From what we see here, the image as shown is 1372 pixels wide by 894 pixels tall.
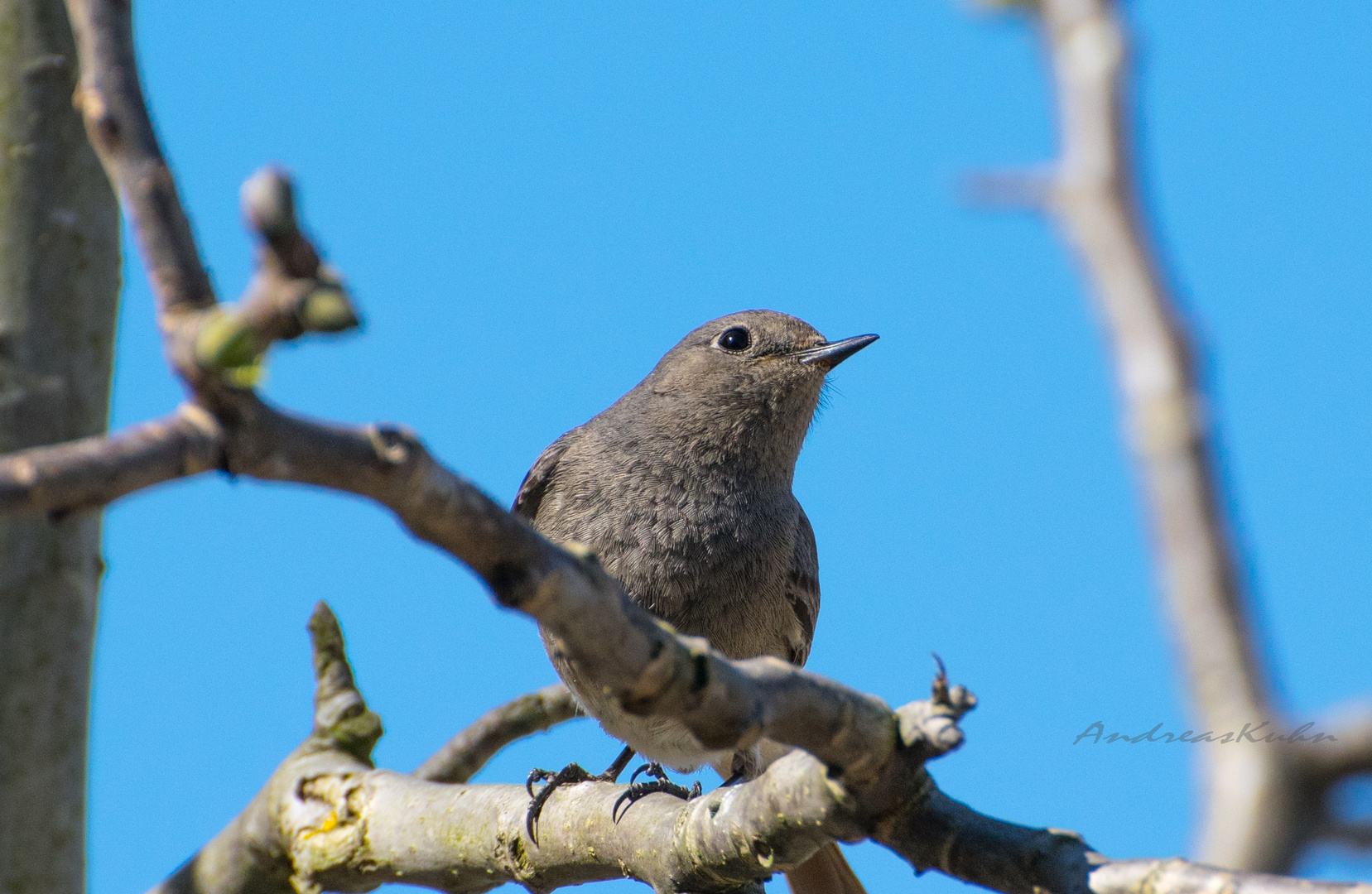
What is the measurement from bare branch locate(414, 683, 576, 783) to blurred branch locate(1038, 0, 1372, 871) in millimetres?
4455

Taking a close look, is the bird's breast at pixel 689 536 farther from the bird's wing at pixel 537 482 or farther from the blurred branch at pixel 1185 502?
the blurred branch at pixel 1185 502

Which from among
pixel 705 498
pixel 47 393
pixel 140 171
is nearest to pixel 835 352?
pixel 705 498

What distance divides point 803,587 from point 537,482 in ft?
4.60

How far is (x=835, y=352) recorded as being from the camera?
22.4 feet

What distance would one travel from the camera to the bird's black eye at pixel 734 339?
7.18 meters

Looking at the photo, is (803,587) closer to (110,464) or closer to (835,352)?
(835,352)

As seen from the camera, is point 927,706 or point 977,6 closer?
point 927,706

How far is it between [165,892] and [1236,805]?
188 inches

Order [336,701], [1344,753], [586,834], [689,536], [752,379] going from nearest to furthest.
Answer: [1344,753] < [586,834] < [336,701] < [689,536] < [752,379]

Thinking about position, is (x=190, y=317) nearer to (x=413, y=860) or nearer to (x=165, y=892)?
(x=413, y=860)

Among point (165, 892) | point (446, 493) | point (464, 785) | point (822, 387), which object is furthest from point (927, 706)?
point (822, 387)

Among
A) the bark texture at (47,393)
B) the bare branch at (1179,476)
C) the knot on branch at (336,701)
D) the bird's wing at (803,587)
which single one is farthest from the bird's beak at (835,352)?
the bare branch at (1179,476)

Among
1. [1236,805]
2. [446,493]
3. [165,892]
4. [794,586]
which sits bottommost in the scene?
[1236,805]

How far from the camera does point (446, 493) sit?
2.17 meters
